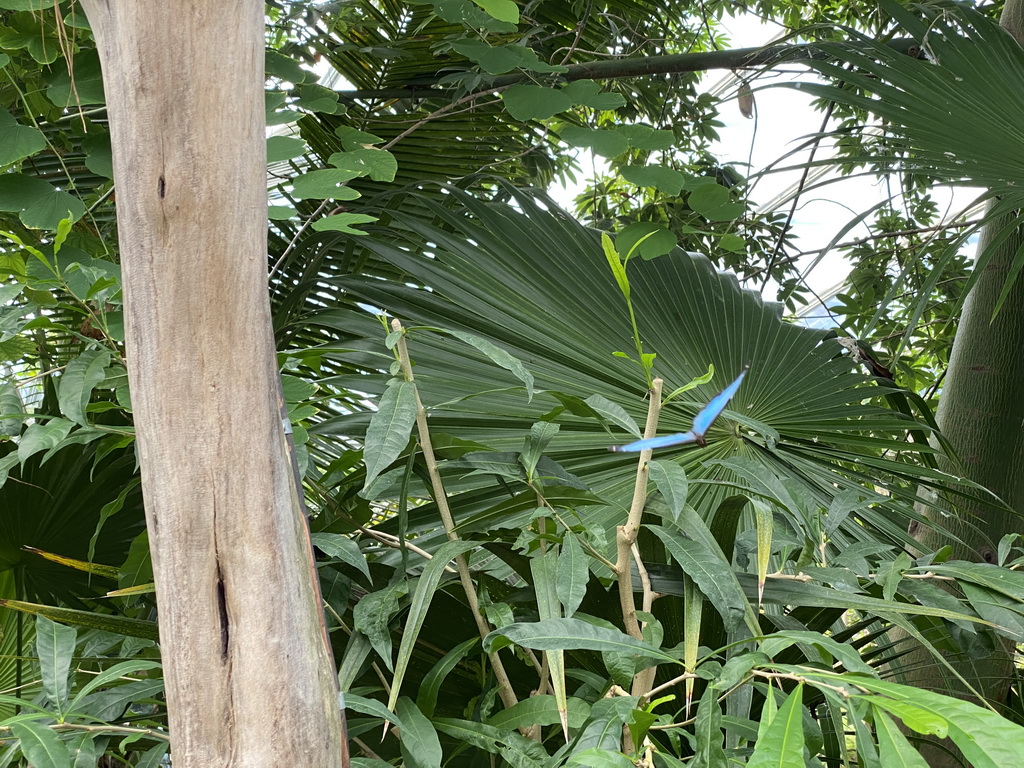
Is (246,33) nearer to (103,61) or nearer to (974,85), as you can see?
(103,61)

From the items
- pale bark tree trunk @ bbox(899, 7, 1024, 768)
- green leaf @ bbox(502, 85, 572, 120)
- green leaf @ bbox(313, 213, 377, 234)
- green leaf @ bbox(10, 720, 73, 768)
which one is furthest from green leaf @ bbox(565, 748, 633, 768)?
pale bark tree trunk @ bbox(899, 7, 1024, 768)

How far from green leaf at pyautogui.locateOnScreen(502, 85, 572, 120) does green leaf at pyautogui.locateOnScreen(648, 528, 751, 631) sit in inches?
25.8

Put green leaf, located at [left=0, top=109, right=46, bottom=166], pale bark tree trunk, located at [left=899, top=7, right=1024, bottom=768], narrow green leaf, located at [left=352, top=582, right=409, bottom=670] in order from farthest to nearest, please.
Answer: pale bark tree trunk, located at [left=899, top=7, right=1024, bottom=768] → green leaf, located at [left=0, top=109, right=46, bottom=166] → narrow green leaf, located at [left=352, top=582, right=409, bottom=670]

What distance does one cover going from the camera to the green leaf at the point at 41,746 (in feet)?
1.68

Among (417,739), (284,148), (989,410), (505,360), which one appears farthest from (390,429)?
(989,410)

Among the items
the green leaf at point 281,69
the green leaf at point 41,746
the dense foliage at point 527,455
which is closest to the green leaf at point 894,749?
the dense foliage at point 527,455

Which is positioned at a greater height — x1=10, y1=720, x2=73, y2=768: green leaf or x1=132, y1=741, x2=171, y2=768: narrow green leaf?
x1=10, y1=720, x2=73, y2=768: green leaf

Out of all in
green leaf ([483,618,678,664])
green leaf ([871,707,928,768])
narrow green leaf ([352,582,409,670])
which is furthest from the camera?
narrow green leaf ([352,582,409,670])

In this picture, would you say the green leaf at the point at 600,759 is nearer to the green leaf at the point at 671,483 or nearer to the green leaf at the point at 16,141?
the green leaf at the point at 671,483

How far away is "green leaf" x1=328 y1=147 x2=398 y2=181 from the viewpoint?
38.8 inches

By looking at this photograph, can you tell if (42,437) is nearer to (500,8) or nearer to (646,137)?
(500,8)

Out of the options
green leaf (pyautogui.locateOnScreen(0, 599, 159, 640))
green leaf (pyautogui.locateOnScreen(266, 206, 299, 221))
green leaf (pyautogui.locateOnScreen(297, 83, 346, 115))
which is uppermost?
green leaf (pyautogui.locateOnScreen(297, 83, 346, 115))

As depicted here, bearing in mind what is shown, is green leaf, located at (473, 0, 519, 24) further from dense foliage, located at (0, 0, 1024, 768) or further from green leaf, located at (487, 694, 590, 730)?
green leaf, located at (487, 694, 590, 730)

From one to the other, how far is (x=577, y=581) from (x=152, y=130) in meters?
0.41
